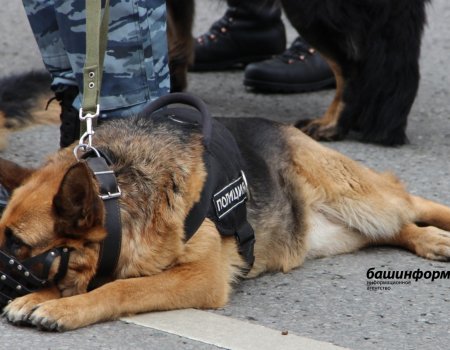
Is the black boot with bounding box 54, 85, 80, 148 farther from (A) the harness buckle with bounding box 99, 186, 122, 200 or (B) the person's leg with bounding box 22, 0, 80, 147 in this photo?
(A) the harness buckle with bounding box 99, 186, 122, 200

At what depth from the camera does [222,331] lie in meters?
3.25

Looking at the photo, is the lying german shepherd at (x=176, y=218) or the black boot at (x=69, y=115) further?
the black boot at (x=69, y=115)

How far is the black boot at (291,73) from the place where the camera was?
6352 millimetres

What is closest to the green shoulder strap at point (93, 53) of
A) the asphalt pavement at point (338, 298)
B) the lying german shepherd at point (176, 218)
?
the lying german shepherd at point (176, 218)

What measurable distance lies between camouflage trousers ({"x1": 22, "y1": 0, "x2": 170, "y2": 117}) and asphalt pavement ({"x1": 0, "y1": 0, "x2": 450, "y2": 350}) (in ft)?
2.99

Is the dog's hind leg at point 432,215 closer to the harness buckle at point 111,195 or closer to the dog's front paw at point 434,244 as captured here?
the dog's front paw at point 434,244

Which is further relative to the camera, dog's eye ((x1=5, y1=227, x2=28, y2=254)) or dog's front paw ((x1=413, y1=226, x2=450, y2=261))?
dog's front paw ((x1=413, y1=226, x2=450, y2=261))

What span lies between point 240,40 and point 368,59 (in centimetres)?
148

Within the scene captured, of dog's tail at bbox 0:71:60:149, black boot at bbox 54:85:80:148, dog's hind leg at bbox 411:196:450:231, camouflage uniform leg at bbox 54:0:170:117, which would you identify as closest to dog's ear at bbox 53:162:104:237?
camouflage uniform leg at bbox 54:0:170:117

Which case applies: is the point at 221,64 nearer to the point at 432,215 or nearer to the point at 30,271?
the point at 432,215

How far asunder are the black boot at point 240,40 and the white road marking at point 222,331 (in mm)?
3563

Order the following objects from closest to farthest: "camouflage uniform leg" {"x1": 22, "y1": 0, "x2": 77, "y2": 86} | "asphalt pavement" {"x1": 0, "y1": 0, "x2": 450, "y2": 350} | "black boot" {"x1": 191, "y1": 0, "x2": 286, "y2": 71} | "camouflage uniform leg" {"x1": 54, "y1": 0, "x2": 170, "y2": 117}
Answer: "asphalt pavement" {"x1": 0, "y1": 0, "x2": 450, "y2": 350}, "camouflage uniform leg" {"x1": 54, "y1": 0, "x2": 170, "y2": 117}, "camouflage uniform leg" {"x1": 22, "y1": 0, "x2": 77, "y2": 86}, "black boot" {"x1": 191, "y1": 0, "x2": 286, "y2": 71}

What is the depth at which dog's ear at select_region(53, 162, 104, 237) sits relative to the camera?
9.91ft

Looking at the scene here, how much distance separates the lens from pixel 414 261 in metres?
4.10
